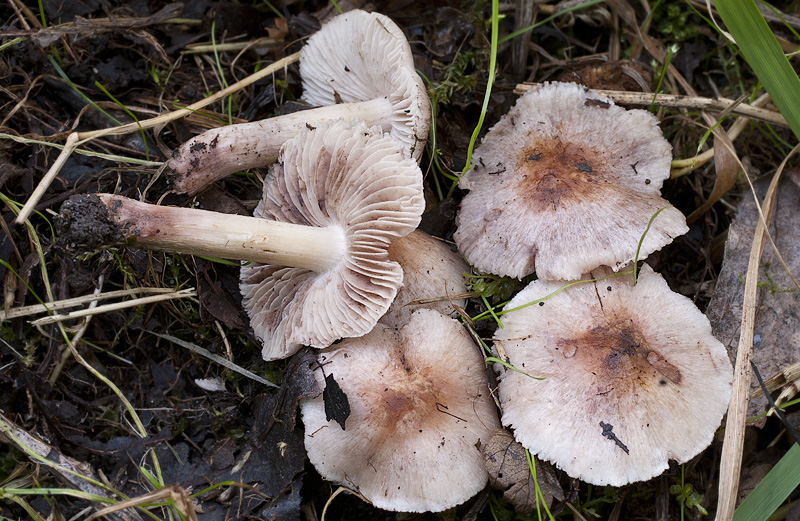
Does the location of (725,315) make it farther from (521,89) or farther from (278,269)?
(278,269)

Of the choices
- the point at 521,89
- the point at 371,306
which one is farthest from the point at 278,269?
the point at 521,89

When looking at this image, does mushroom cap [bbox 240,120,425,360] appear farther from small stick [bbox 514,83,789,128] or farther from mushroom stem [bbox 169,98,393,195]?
small stick [bbox 514,83,789,128]

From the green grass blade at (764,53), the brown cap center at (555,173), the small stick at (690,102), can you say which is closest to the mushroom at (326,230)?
the brown cap center at (555,173)

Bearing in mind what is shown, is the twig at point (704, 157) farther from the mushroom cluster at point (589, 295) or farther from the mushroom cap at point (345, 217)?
the mushroom cap at point (345, 217)

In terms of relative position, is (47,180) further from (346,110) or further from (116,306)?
(346,110)

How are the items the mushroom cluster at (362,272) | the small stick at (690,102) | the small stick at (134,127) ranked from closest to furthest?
the mushroom cluster at (362,272) → the small stick at (134,127) → the small stick at (690,102)

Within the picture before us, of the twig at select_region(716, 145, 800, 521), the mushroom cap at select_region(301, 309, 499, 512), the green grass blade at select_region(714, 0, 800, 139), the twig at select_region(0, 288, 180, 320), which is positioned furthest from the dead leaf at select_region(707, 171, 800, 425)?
the twig at select_region(0, 288, 180, 320)

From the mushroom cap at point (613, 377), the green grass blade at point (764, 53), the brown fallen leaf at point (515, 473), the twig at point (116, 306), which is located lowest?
the brown fallen leaf at point (515, 473)

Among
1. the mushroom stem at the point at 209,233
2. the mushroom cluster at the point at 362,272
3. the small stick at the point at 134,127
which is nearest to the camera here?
the mushroom stem at the point at 209,233
